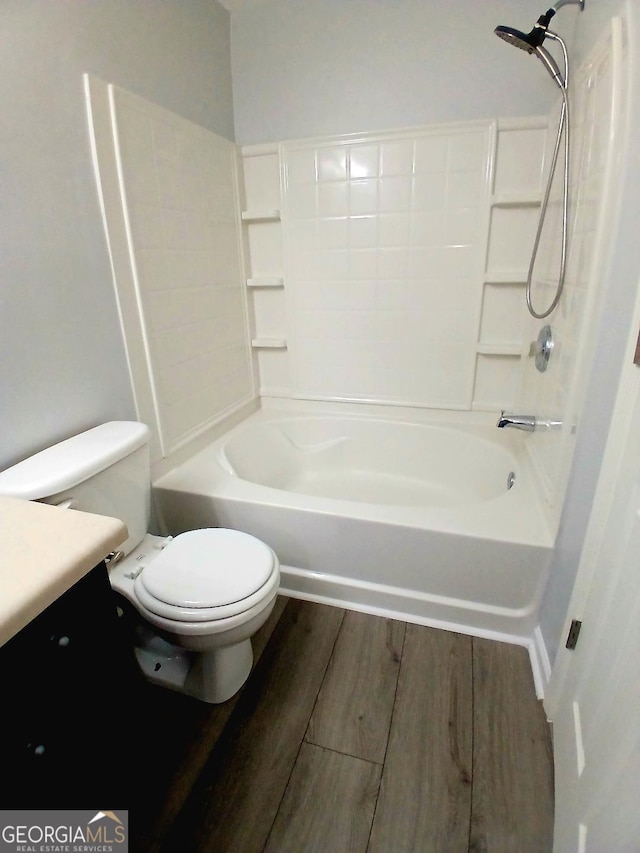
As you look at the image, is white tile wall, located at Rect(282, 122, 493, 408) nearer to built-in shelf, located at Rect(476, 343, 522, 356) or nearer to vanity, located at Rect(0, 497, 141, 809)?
built-in shelf, located at Rect(476, 343, 522, 356)

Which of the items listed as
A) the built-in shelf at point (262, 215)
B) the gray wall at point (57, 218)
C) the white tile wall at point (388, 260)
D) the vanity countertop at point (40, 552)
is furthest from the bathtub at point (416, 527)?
Result: the built-in shelf at point (262, 215)

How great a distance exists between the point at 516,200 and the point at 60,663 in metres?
2.19

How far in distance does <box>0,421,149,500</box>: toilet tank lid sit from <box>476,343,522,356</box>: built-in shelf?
5.21ft

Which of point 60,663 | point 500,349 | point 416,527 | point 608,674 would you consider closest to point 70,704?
point 60,663

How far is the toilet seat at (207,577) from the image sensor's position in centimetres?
115

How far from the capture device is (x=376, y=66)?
191 cm

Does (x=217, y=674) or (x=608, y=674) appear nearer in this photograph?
(x=608, y=674)

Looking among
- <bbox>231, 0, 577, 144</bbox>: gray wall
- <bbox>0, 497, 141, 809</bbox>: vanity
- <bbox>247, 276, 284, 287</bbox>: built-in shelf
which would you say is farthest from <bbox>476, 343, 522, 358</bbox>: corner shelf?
<bbox>0, 497, 141, 809</bbox>: vanity

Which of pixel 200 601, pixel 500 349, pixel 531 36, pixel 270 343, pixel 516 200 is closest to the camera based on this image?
pixel 200 601

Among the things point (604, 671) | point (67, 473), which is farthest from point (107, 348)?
point (604, 671)

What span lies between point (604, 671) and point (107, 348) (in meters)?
1.64

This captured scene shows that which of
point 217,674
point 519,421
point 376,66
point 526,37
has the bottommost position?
point 217,674

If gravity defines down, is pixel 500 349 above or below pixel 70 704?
above

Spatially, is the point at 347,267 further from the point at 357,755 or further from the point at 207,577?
the point at 357,755
